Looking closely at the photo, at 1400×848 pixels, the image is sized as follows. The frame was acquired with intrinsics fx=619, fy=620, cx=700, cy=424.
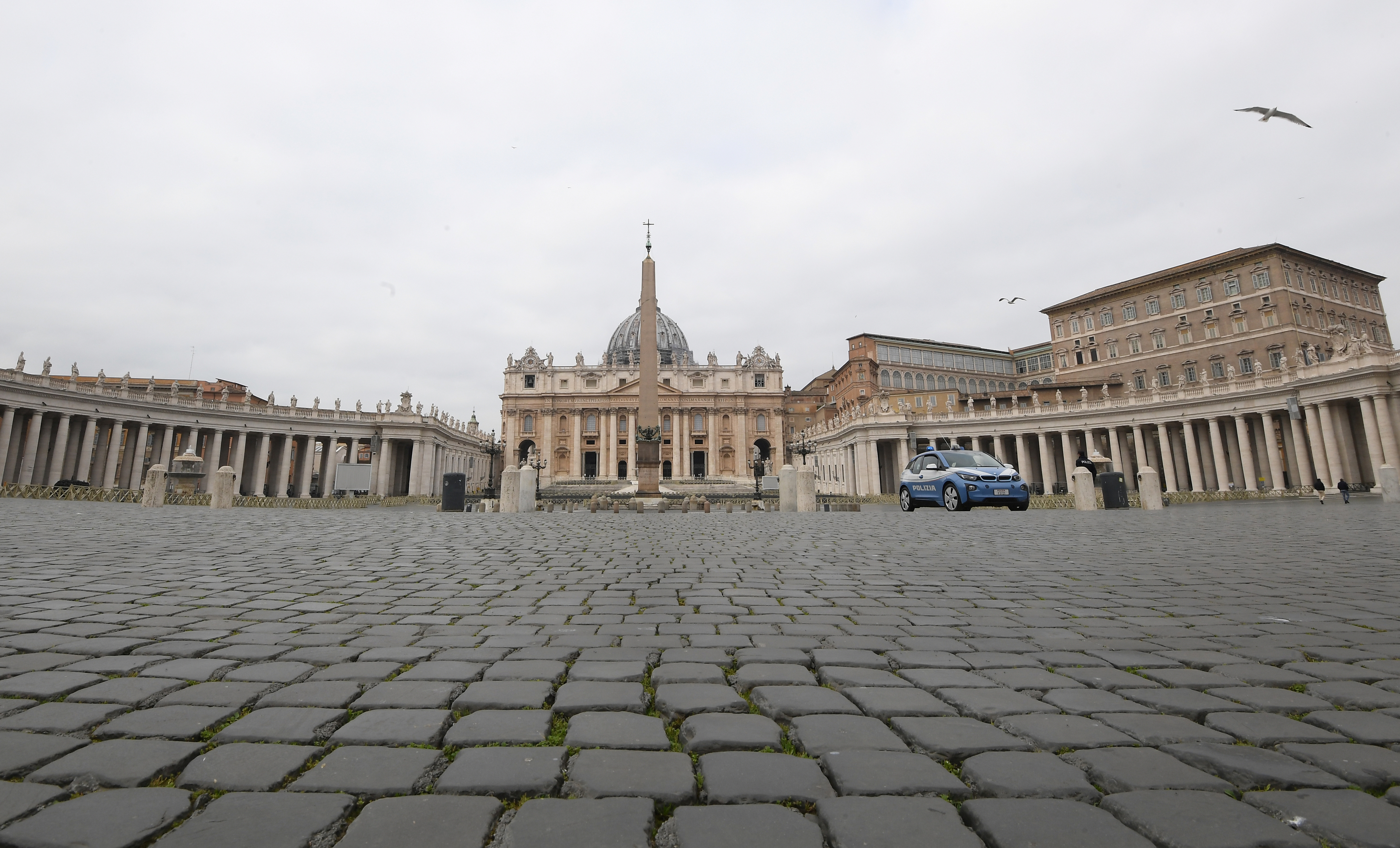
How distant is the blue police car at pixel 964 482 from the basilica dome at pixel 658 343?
69.1 m

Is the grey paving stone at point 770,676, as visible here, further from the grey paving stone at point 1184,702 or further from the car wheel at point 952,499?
the car wheel at point 952,499

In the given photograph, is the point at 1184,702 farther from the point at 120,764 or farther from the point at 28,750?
the point at 28,750

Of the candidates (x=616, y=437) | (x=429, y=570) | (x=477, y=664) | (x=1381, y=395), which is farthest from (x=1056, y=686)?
(x=616, y=437)

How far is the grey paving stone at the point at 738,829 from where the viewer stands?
1.58 m

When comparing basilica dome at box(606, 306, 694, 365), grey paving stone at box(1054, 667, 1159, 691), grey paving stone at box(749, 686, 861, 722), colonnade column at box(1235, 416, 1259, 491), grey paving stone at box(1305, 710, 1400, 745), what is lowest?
grey paving stone at box(1305, 710, 1400, 745)

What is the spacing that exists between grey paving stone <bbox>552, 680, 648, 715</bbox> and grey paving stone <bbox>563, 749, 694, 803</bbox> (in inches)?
16.4

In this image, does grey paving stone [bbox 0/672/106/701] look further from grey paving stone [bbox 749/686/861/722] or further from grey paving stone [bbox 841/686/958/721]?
grey paving stone [bbox 841/686/958/721]

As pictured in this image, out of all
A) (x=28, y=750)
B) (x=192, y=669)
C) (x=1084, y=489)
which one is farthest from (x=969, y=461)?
(x=28, y=750)

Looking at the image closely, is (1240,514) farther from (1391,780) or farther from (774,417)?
(774,417)

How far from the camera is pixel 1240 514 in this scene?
664 inches

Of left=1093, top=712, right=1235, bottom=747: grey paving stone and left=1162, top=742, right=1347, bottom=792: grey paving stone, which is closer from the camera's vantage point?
left=1162, top=742, right=1347, bottom=792: grey paving stone

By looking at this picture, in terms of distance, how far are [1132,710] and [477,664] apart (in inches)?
118

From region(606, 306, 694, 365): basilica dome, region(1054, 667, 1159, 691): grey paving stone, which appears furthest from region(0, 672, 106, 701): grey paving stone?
region(606, 306, 694, 365): basilica dome

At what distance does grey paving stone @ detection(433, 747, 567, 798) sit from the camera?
1829 mm
